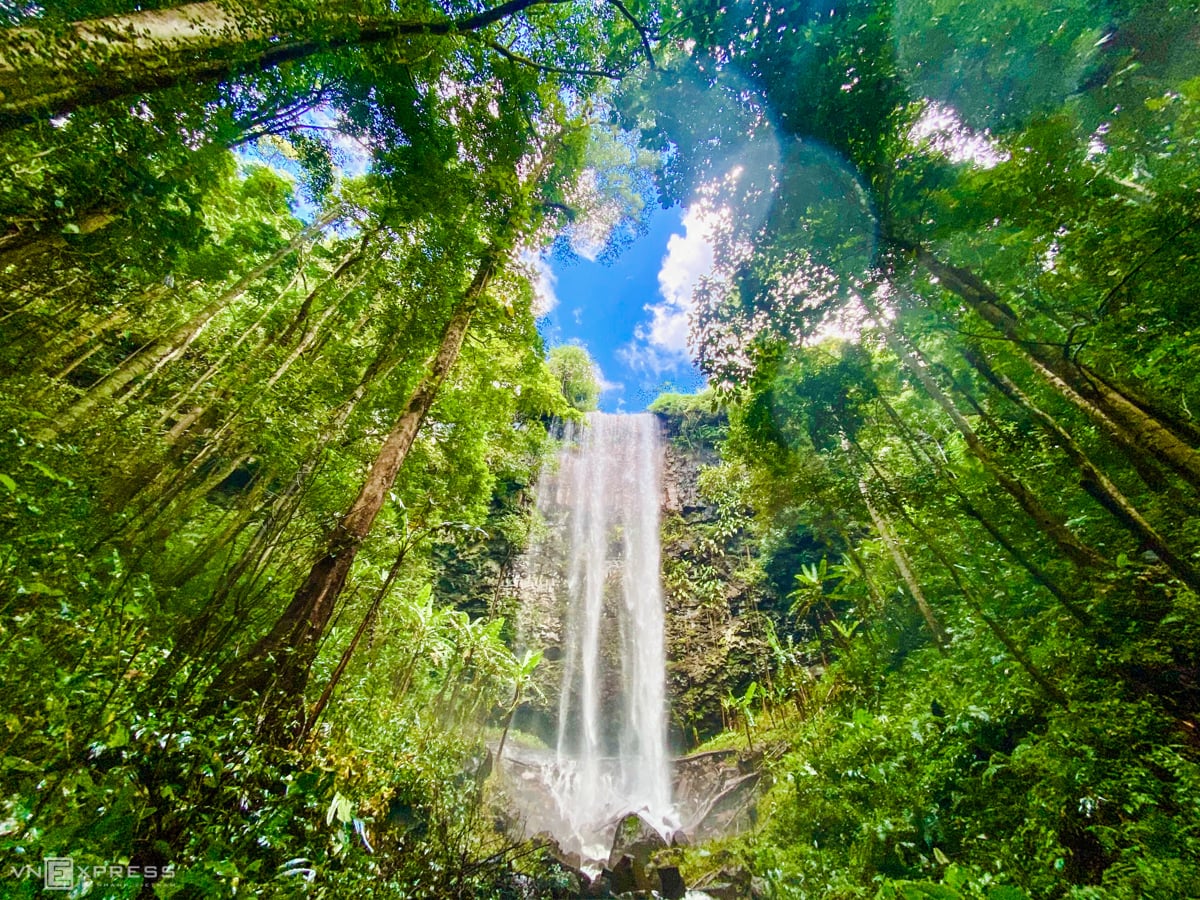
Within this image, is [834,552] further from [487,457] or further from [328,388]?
[328,388]

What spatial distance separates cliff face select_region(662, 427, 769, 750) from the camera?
47.0 ft

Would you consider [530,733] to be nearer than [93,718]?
No

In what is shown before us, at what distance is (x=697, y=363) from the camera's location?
5852 millimetres

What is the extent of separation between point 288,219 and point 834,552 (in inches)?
763

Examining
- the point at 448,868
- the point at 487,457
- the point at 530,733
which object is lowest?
the point at 448,868

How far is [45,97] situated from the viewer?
2.56 m

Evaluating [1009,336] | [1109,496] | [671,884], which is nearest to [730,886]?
[671,884]

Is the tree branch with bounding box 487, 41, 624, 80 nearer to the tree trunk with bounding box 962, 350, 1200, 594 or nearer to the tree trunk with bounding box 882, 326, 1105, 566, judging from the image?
the tree trunk with bounding box 962, 350, 1200, 594

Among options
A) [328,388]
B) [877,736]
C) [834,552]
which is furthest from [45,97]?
[834,552]

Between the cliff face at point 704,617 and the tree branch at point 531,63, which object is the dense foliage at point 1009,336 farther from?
the cliff face at point 704,617

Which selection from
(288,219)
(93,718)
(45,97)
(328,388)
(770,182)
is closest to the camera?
(93,718)

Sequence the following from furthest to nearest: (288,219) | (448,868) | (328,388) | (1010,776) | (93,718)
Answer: (288,219)
(328,388)
(1010,776)
(448,868)
(93,718)

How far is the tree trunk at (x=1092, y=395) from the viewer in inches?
115


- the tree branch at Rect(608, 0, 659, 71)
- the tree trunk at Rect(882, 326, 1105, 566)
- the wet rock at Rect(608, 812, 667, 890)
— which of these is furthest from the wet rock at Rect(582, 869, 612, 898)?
the tree branch at Rect(608, 0, 659, 71)
